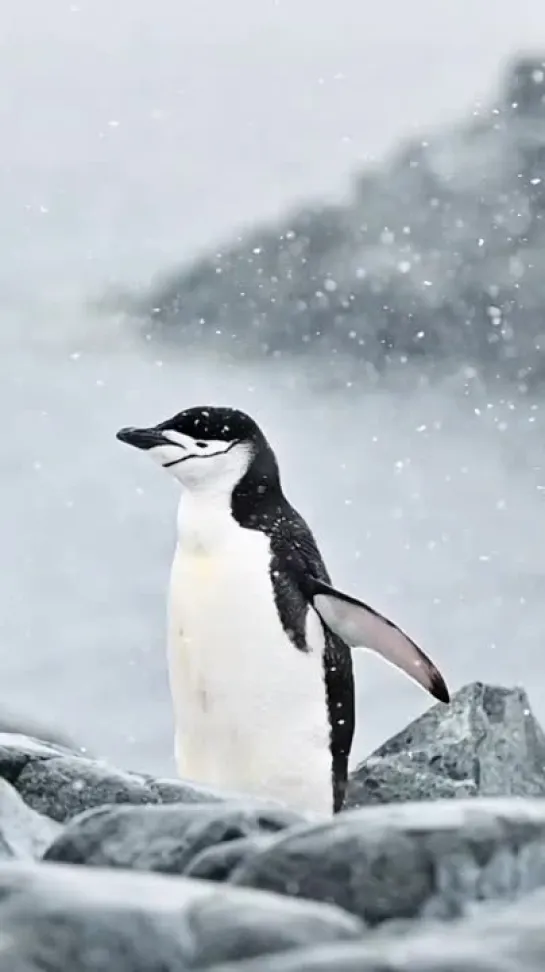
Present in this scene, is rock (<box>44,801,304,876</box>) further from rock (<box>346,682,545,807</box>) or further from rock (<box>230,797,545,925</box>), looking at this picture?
rock (<box>346,682,545,807</box>)

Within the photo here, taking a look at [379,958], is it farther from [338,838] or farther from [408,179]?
[408,179]

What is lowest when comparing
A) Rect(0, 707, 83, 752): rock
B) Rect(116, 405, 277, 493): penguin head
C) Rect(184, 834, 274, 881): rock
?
Rect(184, 834, 274, 881): rock

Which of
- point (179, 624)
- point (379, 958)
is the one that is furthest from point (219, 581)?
point (379, 958)

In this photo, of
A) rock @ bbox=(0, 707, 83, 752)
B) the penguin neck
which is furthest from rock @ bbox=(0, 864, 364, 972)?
rock @ bbox=(0, 707, 83, 752)

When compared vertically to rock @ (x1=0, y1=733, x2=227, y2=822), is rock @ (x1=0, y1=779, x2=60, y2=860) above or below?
below

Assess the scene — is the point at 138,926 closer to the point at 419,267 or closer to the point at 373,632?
the point at 373,632

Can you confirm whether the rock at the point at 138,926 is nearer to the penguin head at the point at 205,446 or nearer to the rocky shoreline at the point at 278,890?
the rocky shoreline at the point at 278,890

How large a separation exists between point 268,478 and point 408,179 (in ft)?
77.2

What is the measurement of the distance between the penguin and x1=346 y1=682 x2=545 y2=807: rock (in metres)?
0.14

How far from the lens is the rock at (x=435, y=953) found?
139 centimetres

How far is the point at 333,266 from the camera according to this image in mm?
28203

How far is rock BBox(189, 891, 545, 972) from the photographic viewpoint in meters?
1.39

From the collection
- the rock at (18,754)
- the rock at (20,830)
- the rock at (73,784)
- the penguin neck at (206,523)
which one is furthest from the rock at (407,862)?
the penguin neck at (206,523)

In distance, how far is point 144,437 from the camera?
412 cm
